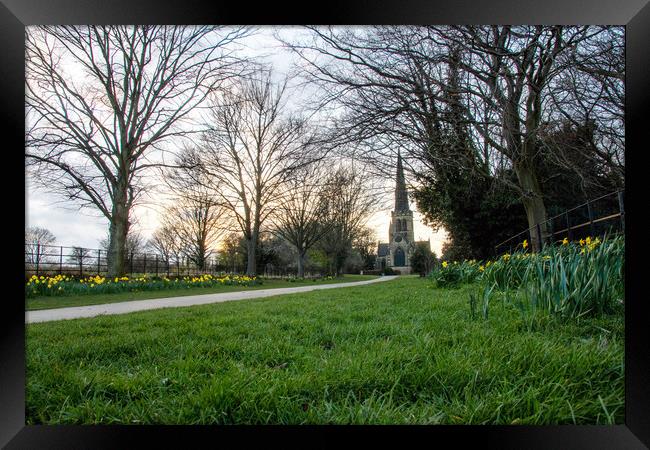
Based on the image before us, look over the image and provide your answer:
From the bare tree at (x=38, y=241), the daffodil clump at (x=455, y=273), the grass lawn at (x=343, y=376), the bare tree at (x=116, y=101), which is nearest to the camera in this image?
the grass lawn at (x=343, y=376)

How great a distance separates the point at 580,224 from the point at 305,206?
16.8 ft

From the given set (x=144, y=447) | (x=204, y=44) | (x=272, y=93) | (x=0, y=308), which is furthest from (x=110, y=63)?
(x=144, y=447)

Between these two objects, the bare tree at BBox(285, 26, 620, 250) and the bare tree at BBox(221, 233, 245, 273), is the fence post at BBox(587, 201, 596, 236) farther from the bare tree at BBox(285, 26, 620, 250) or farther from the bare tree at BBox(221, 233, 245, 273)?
the bare tree at BBox(221, 233, 245, 273)

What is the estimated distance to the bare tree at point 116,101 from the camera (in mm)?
2795

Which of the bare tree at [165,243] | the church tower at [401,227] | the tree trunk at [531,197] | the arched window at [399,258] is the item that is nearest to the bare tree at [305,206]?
the church tower at [401,227]

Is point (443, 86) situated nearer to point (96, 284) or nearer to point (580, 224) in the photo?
point (580, 224)

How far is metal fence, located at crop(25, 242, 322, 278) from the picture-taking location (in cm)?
286

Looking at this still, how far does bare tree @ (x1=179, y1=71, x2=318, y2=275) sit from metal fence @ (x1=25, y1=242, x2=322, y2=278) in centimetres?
159

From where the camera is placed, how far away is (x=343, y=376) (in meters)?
1.50

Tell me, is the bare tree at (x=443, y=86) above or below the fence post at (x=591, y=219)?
above

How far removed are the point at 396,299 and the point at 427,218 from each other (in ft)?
4.90

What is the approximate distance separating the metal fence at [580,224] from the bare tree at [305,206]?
9.86 ft
